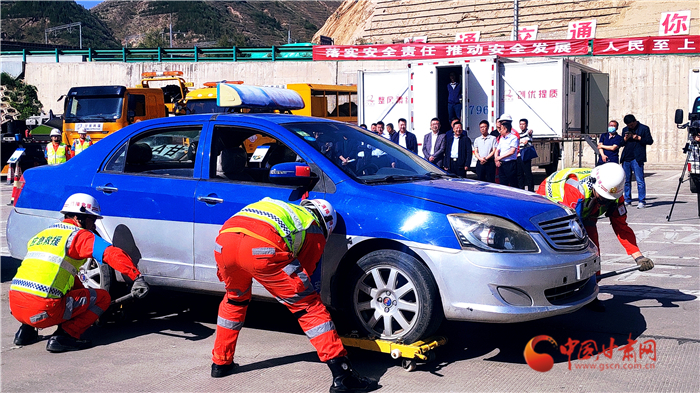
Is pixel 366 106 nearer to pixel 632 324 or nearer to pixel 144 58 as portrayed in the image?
pixel 632 324

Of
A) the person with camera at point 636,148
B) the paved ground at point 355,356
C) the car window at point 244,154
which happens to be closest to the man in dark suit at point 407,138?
the person with camera at point 636,148

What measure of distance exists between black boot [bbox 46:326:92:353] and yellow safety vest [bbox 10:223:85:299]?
1.05 feet

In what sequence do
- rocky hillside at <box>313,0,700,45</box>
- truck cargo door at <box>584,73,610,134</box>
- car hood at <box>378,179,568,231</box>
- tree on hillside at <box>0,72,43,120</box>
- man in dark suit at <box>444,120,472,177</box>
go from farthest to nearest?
1. rocky hillside at <box>313,0,700,45</box>
2. tree on hillside at <box>0,72,43,120</box>
3. truck cargo door at <box>584,73,610,134</box>
4. man in dark suit at <box>444,120,472,177</box>
5. car hood at <box>378,179,568,231</box>

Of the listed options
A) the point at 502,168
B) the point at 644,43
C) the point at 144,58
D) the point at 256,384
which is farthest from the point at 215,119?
the point at 144,58

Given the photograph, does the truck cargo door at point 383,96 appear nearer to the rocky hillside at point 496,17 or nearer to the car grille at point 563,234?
the car grille at point 563,234

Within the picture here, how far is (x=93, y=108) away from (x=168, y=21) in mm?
103599

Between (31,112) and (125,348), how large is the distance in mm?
34334

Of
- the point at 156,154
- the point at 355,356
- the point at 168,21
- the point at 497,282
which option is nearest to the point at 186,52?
the point at 156,154

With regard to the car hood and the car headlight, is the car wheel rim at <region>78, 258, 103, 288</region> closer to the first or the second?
the car hood

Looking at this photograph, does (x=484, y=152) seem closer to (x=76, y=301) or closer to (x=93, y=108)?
(x=76, y=301)

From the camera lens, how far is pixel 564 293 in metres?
4.87

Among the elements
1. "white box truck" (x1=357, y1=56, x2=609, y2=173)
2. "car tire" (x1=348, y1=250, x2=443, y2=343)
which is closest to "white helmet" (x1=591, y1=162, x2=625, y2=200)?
"car tire" (x1=348, y1=250, x2=443, y2=343)

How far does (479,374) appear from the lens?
466 centimetres

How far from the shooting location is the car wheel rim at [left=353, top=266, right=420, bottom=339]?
4.76m
